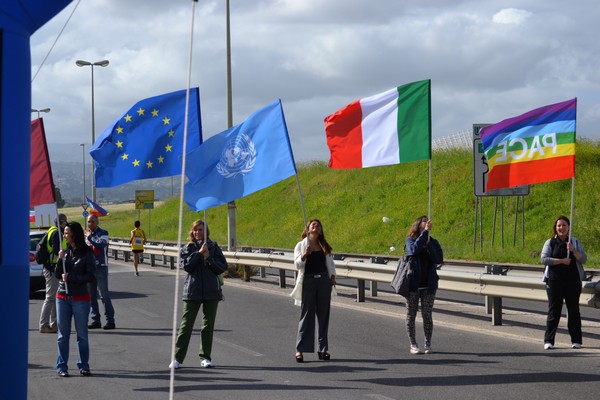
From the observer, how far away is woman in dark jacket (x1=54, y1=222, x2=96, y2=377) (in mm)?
10828

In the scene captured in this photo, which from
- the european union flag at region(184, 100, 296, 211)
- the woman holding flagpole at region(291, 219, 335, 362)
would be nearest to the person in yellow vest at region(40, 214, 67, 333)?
the european union flag at region(184, 100, 296, 211)

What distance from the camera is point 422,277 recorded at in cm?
1237

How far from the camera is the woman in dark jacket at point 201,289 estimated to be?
449 inches

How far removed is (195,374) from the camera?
1088 centimetres

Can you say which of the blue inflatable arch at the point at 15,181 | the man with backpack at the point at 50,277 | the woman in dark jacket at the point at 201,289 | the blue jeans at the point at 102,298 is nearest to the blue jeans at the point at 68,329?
the woman in dark jacket at the point at 201,289

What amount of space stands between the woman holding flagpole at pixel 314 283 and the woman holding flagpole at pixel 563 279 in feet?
8.85

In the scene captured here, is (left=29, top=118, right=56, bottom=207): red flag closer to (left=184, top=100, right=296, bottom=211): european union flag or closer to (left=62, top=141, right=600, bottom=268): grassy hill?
(left=184, top=100, right=296, bottom=211): european union flag

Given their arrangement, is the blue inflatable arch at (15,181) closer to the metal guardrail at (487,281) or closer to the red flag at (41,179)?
the red flag at (41,179)

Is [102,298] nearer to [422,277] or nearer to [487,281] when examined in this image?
[422,277]

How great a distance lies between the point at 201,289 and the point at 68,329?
60.1 inches

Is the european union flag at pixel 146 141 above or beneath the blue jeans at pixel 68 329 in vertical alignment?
above

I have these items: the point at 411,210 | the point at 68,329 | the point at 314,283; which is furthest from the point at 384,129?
the point at 411,210

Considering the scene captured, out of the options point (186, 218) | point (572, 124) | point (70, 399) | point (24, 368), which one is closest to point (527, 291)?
point (572, 124)

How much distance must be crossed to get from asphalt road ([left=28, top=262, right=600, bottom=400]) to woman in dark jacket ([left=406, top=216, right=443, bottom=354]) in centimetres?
29
